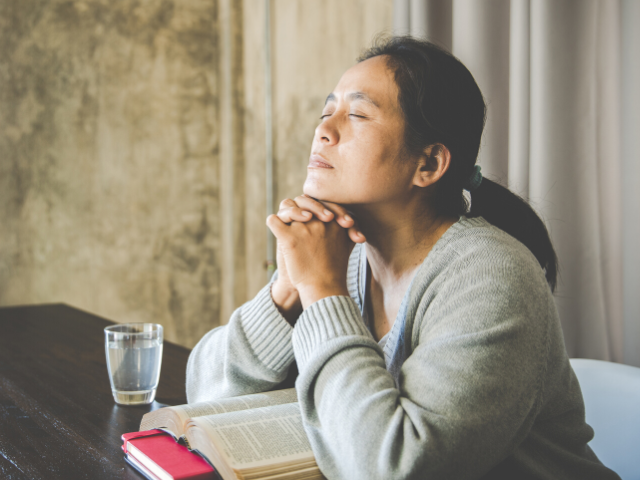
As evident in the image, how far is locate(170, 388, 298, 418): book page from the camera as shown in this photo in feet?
2.94

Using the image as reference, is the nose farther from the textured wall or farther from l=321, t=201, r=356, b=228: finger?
the textured wall

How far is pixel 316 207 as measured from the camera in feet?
3.56

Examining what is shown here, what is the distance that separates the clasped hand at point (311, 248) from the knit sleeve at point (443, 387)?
0.42 ft

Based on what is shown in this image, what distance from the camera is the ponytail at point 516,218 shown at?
3.58 ft

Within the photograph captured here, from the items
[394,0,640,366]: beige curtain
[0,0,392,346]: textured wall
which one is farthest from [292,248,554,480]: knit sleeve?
[0,0,392,346]: textured wall

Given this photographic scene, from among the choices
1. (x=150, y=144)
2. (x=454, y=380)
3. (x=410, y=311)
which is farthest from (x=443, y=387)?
(x=150, y=144)

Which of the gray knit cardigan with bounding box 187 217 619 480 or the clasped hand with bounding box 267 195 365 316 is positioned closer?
the gray knit cardigan with bounding box 187 217 619 480

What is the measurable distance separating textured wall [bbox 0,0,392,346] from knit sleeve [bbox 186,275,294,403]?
A: 1827 millimetres

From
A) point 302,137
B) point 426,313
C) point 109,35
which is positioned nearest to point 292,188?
point 302,137

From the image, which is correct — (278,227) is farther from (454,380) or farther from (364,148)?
(454,380)

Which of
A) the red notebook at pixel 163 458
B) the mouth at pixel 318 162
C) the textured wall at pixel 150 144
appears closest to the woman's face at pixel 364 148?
the mouth at pixel 318 162

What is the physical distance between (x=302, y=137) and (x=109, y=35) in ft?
4.26

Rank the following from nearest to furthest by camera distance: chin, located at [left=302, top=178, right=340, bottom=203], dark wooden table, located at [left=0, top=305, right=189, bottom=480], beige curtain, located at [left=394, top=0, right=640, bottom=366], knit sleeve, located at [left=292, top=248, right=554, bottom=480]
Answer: knit sleeve, located at [left=292, top=248, right=554, bottom=480], dark wooden table, located at [left=0, top=305, right=189, bottom=480], chin, located at [left=302, top=178, right=340, bottom=203], beige curtain, located at [left=394, top=0, right=640, bottom=366]

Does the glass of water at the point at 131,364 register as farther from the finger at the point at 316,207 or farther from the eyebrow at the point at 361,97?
the eyebrow at the point at 361,97
